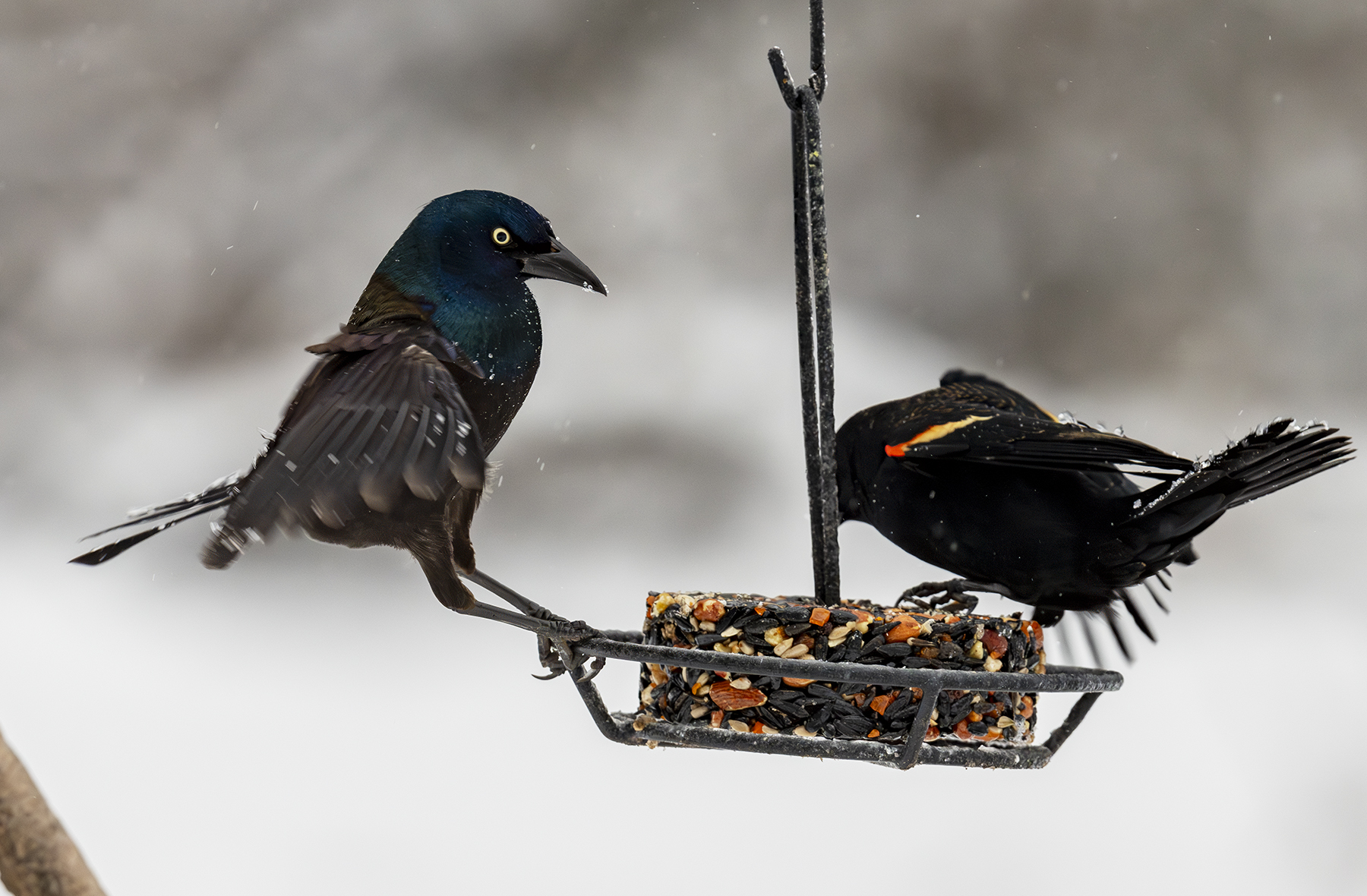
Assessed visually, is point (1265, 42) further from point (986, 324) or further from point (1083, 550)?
point (1083, 550)

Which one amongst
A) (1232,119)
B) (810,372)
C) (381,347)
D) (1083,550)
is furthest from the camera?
(1232,119)

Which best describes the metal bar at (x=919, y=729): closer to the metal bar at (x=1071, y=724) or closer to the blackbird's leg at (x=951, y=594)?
the metal bar at (x=1071, y=724)

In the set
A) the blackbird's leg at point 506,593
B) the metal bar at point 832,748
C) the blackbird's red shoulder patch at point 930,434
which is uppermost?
the blackbird's red shoulder patch at point 930,434

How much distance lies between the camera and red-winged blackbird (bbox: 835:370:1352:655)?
172 centimetres

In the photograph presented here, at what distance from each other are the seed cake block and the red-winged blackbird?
1.32ft

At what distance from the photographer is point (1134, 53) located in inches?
131

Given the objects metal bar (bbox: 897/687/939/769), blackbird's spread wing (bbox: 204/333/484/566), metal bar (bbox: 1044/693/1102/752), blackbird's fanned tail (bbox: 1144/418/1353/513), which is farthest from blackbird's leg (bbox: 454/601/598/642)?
blackbird's fanned tail (bbox: 1144/418/1353/513)

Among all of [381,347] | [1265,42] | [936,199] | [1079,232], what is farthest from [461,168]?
→ [1265,42]

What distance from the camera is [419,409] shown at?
47.4 inches

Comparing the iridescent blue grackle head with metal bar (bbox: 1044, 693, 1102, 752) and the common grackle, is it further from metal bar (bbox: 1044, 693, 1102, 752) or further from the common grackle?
metal bar (bbox: 1044, 693, 1102, 752)

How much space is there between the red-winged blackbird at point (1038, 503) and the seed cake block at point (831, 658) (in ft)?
1.32

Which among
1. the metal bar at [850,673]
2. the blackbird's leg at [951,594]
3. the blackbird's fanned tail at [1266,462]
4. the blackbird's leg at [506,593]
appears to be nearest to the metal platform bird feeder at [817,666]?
the metal bar at [850,673]

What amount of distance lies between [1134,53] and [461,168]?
203cm

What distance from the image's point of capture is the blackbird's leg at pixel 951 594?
73.9 inches
